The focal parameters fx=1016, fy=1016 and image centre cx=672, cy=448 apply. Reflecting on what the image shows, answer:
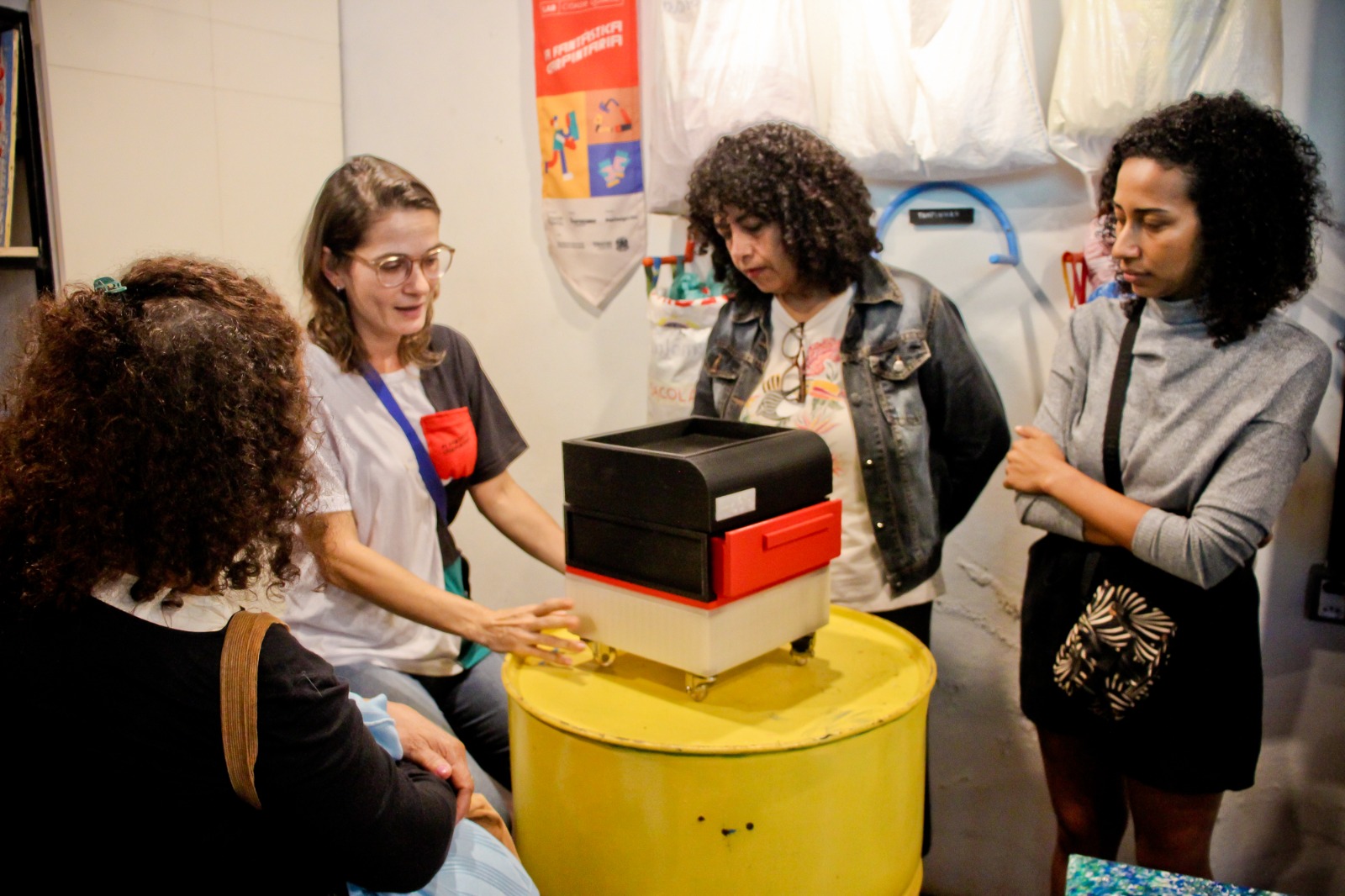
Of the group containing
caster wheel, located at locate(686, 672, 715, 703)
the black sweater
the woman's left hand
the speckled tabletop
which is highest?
the woman's left hand

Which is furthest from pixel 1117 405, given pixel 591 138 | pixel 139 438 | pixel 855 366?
pixel 591 138

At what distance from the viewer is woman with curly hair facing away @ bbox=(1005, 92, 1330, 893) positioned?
58.6 inches

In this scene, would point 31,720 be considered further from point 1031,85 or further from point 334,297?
point 1031,85

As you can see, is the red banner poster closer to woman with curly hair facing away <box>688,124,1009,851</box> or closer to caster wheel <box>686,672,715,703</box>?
woman with curly hair facing away <box>688,124,1009,851</box>

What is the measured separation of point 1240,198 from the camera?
150 cm

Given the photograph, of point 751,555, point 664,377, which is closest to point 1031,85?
point 664,377

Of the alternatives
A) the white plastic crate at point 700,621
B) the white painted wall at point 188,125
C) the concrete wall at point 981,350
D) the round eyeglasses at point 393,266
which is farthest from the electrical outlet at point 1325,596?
the white painted wall at point 188,125

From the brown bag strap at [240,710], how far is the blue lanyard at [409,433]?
83cm

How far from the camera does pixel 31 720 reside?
0.92m

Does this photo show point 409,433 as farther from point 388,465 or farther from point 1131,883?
point 1131,883

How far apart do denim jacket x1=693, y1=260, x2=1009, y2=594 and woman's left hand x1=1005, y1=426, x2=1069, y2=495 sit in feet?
0.62

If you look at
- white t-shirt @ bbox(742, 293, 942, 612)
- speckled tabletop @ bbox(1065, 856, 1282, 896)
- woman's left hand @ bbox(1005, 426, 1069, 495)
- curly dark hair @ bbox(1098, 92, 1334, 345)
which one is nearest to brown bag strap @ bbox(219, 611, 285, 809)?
speckled tabletop @ bbox(1065, 856, 1282, 896)

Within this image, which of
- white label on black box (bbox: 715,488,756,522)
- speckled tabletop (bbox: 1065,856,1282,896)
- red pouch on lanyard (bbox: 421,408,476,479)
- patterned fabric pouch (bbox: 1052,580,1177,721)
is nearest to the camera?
speckled tabletop (bbox: 1065,856,1282,896)

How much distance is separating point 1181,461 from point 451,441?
1.20 m
